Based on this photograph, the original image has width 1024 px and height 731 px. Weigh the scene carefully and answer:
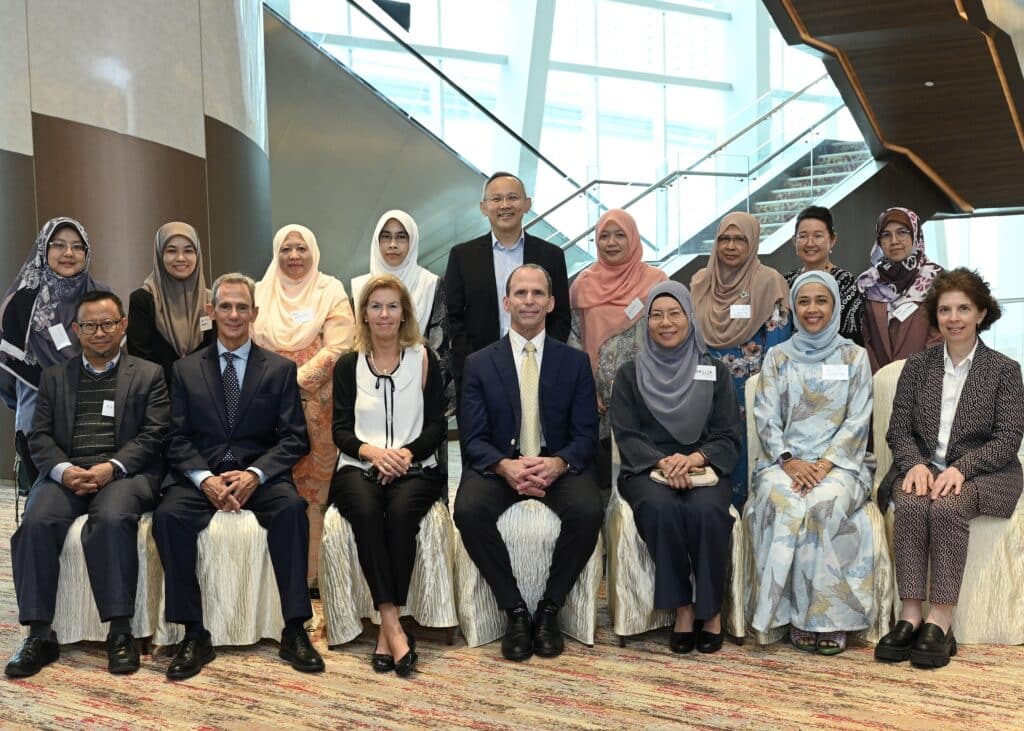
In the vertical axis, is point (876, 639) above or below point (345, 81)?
below

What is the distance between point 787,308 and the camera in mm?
4500

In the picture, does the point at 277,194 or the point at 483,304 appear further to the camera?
the point at 277,194

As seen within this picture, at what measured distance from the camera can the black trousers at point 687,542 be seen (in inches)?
145

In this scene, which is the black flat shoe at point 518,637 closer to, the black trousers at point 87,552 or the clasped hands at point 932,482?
the black trousers at point 87,552

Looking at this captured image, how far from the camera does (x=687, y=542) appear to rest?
3758mm

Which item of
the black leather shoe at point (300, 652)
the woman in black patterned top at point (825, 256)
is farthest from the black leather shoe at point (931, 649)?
the black leather shoe at point (300, 652)

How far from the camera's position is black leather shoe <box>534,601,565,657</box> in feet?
12.0

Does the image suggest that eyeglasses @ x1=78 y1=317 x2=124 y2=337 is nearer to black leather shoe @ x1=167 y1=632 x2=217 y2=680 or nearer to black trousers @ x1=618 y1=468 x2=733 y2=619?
black leather shoe @ x1=167 y1=632 x2=217 y2=680

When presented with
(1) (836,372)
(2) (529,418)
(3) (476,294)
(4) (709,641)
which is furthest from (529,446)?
(1) (836,372)

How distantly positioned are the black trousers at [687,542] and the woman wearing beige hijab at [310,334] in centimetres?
138

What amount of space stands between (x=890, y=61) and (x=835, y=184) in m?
1.74

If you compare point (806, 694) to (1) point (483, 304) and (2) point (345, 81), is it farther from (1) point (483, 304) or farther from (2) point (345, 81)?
(2) point (345, 81)

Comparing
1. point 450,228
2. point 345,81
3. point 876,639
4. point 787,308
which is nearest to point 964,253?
point 450,228

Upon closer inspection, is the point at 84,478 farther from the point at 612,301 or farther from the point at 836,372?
the point at 836,372
